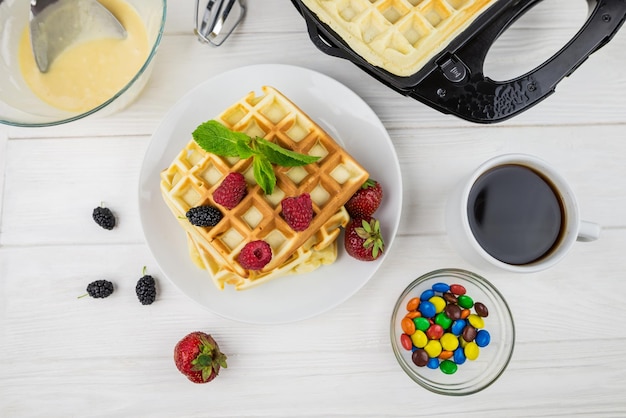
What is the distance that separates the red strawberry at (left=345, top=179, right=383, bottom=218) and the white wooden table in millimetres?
193

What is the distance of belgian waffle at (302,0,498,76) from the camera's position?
129 cm

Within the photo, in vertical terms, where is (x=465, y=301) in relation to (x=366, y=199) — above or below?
below

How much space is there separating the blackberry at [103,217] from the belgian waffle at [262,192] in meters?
0.25

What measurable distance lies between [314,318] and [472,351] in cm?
45

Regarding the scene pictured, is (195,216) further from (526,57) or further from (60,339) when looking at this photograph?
(526,57)

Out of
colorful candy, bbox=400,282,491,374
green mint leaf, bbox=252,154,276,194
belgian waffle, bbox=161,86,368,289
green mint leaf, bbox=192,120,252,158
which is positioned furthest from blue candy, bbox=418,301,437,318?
green mint leaf, bbox=192,120,252,158

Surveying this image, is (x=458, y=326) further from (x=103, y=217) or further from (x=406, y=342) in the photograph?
(x=103, y=217)

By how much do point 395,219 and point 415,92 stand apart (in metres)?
0.34

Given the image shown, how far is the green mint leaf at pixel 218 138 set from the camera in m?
1.31

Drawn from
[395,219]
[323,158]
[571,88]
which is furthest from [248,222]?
[571,88]

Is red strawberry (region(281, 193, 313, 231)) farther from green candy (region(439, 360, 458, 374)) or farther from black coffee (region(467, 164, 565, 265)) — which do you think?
green candy (region(439, 360, 458, 374))

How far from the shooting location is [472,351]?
1.50 metres

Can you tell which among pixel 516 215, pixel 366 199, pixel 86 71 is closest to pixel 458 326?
pixel 516 215

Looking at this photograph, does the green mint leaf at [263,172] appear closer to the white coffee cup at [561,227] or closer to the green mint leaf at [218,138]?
the green mint leaf at [218,138]
